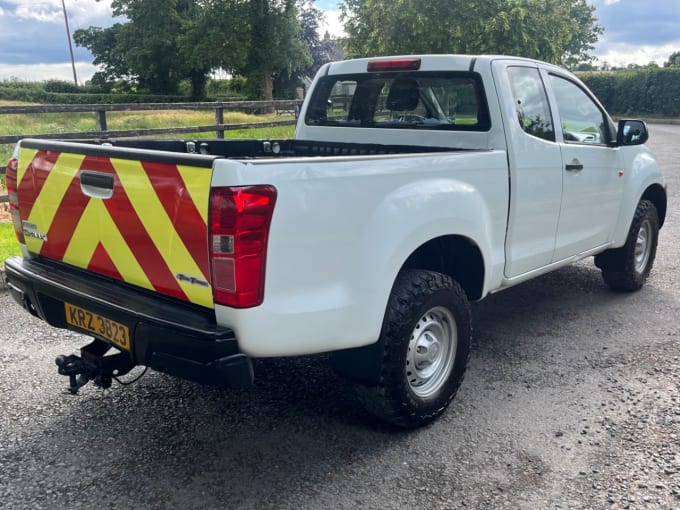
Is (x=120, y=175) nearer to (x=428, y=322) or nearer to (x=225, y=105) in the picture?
(x=428, y=322)

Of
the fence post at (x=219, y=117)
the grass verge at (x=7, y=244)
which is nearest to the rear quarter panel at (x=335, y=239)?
the grass verge at (x=7, y=244)

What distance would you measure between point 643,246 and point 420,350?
11.2ft

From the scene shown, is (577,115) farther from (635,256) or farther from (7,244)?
(7,244)

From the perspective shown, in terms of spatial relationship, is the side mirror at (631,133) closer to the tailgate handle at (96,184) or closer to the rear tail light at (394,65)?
the rear tail light at (394,65)

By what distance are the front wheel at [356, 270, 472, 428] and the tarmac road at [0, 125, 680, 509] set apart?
6.9 inches

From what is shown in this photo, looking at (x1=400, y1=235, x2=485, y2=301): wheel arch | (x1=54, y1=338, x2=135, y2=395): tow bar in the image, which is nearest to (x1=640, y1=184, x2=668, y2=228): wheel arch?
(x1=400, y1=235, x2=485, y2=301): wheel arch

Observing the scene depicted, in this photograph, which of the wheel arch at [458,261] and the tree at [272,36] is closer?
the wheel arch at [458,261]

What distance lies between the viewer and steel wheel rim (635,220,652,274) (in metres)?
5.57

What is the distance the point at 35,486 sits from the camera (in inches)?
107

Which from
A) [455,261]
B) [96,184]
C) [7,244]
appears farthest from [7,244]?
[455,261]

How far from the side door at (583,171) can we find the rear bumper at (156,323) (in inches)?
106

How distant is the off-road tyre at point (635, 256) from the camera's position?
5.33 m

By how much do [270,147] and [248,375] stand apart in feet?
8.49

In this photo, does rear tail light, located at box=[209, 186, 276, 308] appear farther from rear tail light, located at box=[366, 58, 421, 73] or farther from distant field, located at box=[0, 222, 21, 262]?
distant field, located at box=[0, 222, 21, 262]
